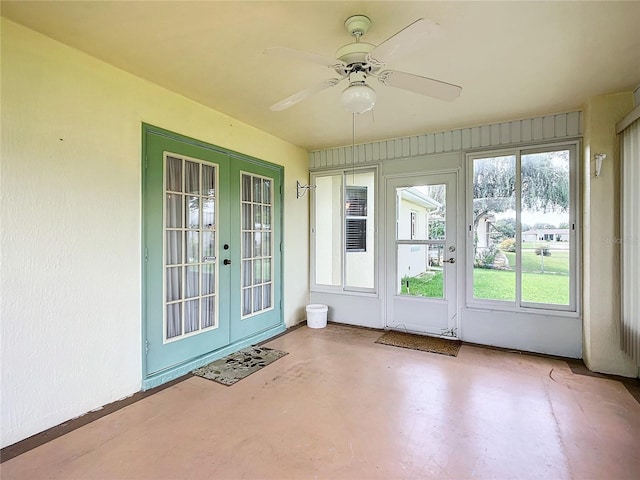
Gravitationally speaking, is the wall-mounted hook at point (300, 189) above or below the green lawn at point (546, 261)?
above

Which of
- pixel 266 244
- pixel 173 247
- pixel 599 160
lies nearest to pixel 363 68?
pixel 173 247

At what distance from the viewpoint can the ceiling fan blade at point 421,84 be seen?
1912mm

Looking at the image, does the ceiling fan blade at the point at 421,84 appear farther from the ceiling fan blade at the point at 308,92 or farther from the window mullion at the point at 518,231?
the window mullion at the point at 518,231

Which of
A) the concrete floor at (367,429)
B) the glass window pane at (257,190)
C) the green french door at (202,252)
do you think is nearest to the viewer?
the concrete floor at (367,429)

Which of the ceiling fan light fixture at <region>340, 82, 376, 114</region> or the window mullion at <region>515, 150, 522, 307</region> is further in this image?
the window mullion at <region>515, 150, 522, 307</region>

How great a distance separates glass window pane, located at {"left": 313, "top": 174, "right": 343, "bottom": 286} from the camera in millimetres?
5043

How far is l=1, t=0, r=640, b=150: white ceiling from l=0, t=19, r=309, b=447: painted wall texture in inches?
10.3

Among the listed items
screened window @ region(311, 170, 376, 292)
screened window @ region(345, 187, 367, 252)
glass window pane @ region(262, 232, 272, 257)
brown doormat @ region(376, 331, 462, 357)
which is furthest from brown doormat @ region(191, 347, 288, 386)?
screened window @ region(345, 187, 367, 252)

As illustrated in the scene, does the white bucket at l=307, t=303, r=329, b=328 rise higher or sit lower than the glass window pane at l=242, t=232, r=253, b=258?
lower

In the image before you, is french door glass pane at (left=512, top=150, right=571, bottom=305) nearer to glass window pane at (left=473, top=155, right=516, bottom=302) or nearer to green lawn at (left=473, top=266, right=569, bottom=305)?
green lawn at (left=473, top=266, right=569, bottom=305)

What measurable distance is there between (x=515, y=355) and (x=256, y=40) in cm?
393

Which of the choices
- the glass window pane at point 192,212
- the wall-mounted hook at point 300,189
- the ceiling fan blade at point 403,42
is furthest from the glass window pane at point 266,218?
the ceiling fan blade at point 403,42

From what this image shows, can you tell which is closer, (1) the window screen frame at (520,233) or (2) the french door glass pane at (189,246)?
(2) the french door glass pane at (189,246)

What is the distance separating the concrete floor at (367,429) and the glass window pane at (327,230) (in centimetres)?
196
